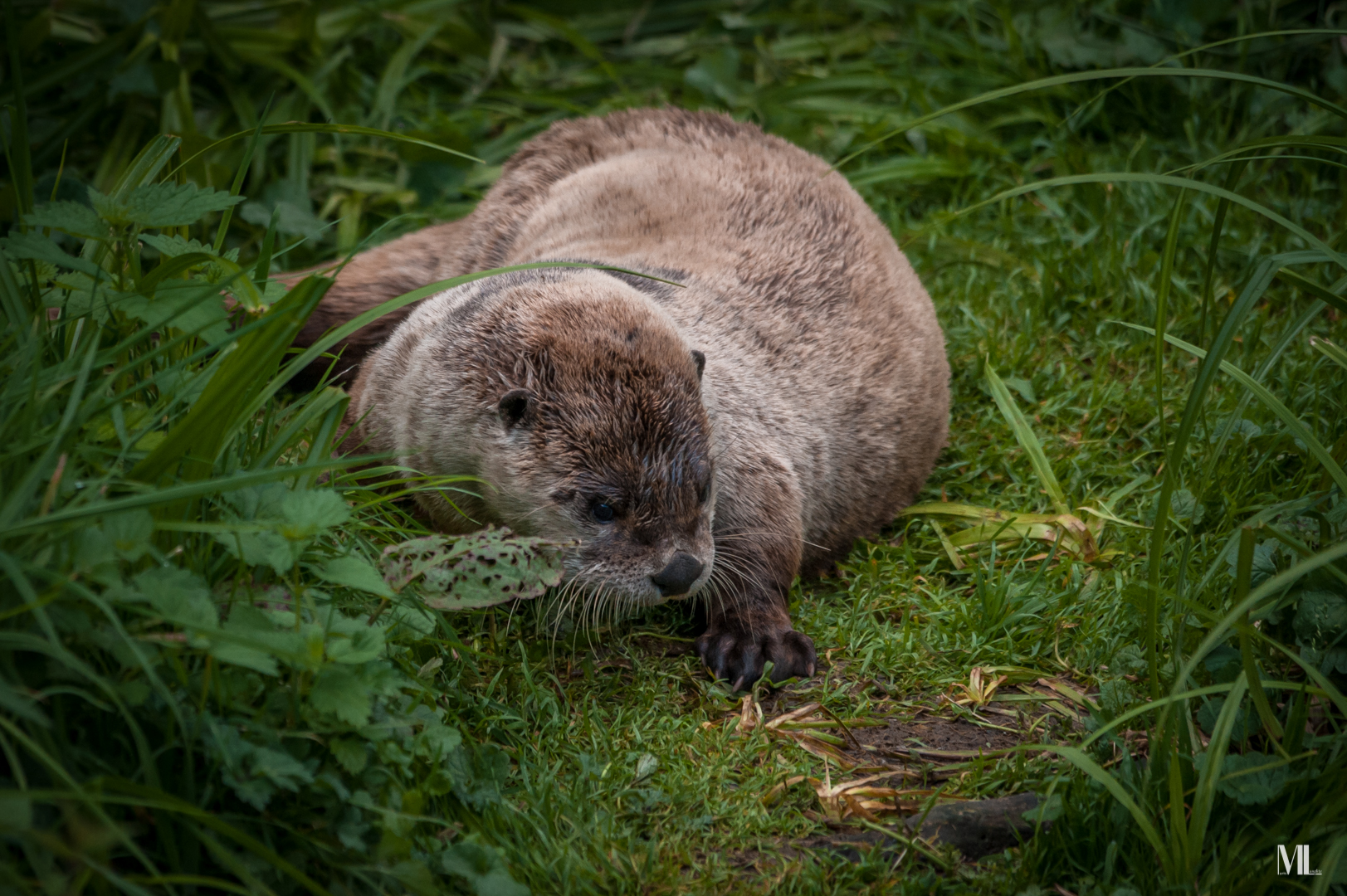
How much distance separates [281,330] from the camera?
1878 mm

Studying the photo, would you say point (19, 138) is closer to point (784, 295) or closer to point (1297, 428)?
point (784, 295)

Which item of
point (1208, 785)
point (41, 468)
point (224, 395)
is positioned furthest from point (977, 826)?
point (41, 468)

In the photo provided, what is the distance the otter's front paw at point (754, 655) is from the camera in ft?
8.54

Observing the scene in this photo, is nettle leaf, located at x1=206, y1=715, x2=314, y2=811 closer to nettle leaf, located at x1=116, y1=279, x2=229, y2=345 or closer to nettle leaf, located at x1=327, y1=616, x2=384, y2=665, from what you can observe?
nettle leaf, located at x1=327, y1=616, x2=384, y2=665

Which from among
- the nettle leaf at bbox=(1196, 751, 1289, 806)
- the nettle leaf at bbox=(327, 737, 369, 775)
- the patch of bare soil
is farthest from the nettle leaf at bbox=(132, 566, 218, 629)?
the nettle leaf at bbox=(1196, 751, 1289, 806)

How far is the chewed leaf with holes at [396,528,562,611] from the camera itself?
2156 millimetres

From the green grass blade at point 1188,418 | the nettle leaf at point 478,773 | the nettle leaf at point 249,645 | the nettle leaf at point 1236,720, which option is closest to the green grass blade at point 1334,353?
the green grass blade at point 1188,418

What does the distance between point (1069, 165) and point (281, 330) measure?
134 inches

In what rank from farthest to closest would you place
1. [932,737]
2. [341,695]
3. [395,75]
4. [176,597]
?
[395,75] < [932,737] < [341,695] < [176,597]

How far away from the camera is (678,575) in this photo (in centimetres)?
249

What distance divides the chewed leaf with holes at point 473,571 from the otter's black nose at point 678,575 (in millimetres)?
317

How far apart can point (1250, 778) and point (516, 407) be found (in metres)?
1.62

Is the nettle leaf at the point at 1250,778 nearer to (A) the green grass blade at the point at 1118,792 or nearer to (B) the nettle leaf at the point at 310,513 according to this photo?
(A) the green grass blade at the point at 1118,792

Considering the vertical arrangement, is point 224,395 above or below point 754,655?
above
